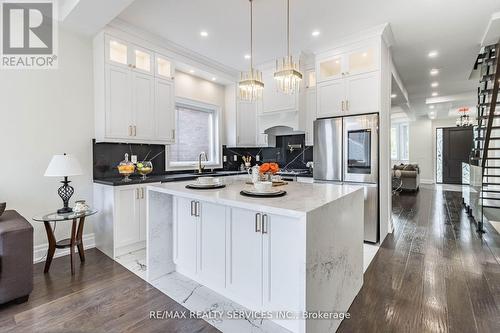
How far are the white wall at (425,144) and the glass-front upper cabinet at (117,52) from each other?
11.4 metres

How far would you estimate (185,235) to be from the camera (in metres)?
2.42

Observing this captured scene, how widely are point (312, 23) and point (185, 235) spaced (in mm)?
3045

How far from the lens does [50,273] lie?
2605mm

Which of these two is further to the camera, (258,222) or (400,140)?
(400,140)

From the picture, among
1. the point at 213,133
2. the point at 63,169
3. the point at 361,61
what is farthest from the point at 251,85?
the point at 213,133

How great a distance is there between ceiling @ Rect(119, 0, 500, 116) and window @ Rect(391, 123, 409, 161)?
23.9 ft

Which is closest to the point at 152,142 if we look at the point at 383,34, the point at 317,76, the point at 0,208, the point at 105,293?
the point at 0,208

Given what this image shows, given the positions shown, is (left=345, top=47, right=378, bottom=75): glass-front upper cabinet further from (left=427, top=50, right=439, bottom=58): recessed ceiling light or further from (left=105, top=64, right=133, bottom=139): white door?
(left=105, top=64, right=133, bottom=139): white door

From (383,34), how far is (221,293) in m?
3.79

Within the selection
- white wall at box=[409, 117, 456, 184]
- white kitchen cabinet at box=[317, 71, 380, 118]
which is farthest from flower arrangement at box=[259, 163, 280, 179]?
white wall at box=[409, 117, 456, 184]

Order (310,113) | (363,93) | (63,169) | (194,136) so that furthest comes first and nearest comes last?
1. (194,136)
2. (310,113)
3. (363,93)
4. (63,169)

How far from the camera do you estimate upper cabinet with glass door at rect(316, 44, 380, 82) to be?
3.47 metres

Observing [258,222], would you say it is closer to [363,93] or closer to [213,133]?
[363,93]

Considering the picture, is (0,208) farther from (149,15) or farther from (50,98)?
(149,15)
